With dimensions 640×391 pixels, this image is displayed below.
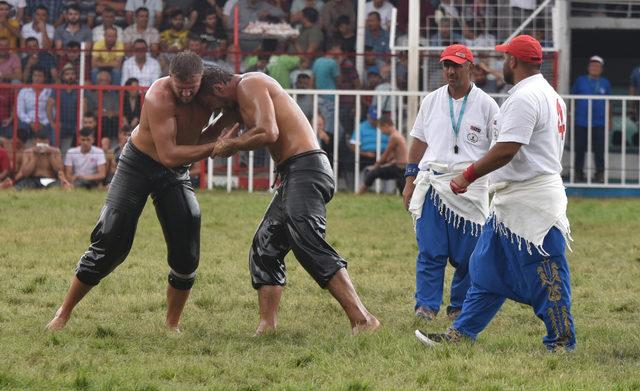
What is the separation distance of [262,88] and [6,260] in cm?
454

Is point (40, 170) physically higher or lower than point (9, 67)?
lower

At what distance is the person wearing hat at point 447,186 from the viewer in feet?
31.0

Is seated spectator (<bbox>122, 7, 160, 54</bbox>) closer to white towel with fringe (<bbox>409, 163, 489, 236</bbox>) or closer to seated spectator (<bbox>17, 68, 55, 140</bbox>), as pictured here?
seated spectator (<bbox>17, 68, 55, 140</bbox>)

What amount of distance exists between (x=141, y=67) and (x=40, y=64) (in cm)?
151

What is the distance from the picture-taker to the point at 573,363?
23.7 ft

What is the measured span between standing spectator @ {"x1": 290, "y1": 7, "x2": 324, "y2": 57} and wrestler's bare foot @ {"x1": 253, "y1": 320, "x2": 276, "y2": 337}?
11.8 meters

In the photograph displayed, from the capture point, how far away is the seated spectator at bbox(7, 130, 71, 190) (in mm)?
17844

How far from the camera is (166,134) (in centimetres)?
813

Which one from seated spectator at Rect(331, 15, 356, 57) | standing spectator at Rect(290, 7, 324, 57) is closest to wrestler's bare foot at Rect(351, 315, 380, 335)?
standing spectator at Rect(290, 7, 324, 57)

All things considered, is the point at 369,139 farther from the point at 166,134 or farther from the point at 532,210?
the point at 532,210

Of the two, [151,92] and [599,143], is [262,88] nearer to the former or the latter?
[151,92]

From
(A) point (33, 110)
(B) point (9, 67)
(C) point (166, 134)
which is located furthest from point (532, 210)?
(B) point (9, 67)

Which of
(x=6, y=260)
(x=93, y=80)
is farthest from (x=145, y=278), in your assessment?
(x=93, y=80)

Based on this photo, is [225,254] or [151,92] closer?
[151,92]
